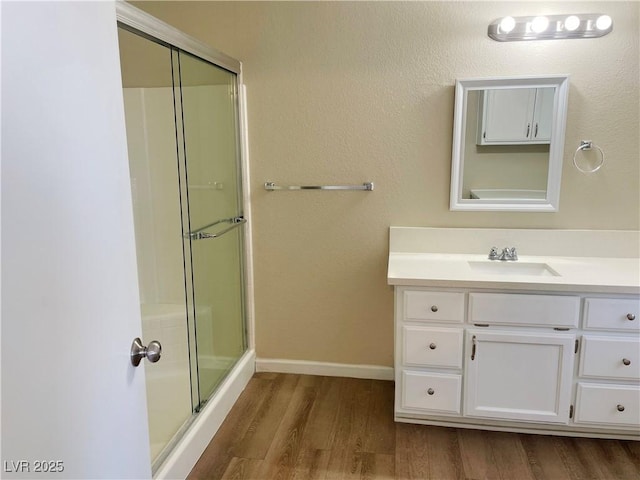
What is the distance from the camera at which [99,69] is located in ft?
2.89

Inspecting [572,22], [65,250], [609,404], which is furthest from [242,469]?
[572,22]

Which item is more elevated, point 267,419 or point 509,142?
point 509,142

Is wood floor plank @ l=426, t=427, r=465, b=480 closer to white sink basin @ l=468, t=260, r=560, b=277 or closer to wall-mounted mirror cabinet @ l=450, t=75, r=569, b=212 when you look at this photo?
white sink basin @ l=468, t=260, r=560, b=277

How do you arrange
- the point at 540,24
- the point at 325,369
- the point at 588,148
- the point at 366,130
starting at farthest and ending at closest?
the point at 325,369 < the point at 366,130 < the point at 588,148 < the point at 540,24

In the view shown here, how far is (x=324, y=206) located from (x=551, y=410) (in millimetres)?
1485

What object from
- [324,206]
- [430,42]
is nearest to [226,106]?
[324,206]

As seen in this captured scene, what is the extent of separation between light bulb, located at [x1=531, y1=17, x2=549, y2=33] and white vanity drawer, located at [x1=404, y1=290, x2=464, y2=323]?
4.25 feet

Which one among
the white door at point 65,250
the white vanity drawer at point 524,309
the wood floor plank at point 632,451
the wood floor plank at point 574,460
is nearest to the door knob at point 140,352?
the white door at point 65,250

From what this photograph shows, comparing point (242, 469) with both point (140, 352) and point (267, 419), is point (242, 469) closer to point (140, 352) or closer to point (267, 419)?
point (267, 419)

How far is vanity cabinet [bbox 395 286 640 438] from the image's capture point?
6.44 ft

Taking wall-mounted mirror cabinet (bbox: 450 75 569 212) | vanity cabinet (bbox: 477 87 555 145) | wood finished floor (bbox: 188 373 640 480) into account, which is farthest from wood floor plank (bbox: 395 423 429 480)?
vanity cabinet (bbox: 477 87 555 145)

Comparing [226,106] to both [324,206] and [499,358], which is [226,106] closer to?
[324,206]

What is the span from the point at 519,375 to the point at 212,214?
163 centimetres

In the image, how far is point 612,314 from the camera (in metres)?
1.94
